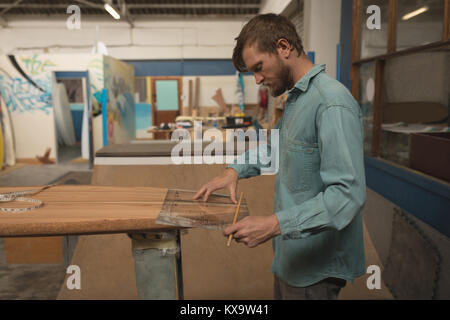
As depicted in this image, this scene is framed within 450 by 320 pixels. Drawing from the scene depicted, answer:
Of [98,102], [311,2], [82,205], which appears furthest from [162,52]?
[82,205]

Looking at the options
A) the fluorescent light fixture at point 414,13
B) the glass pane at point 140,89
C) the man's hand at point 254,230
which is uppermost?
the glass pane at point 140,89

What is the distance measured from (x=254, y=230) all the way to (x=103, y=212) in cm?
54

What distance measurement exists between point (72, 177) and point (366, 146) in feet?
A: 11.2

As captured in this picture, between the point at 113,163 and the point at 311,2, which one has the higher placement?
the point at 311,2

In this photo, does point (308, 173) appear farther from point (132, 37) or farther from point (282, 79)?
point (132, 37)

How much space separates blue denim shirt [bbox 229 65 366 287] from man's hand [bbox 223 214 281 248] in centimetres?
3

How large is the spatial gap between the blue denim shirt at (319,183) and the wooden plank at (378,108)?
1.85 meters

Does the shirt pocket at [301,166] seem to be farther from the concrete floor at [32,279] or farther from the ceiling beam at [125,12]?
the ceiling beam at [125,12]

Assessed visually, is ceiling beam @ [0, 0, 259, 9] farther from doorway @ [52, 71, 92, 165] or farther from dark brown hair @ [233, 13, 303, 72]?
dark brown hair @ [233, 13, 303, 72]

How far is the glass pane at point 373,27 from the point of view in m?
3.03

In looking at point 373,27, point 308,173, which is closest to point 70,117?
point 373,27

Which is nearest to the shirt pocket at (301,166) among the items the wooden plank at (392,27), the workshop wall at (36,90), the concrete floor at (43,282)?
the concrete floor at (43,282)
